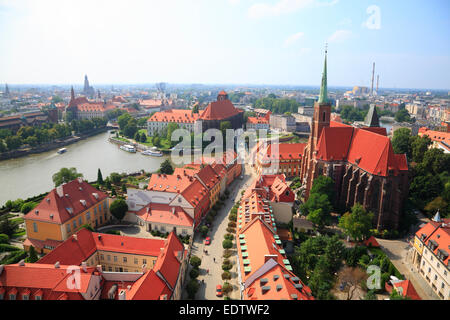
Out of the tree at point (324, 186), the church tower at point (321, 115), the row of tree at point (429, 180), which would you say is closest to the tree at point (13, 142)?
the church tower at point (321, 115)

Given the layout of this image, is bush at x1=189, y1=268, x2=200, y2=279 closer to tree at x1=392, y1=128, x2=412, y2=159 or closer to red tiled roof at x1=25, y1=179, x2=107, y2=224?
red tiled roof at x1=25, y1=179, x2=107, y2=224

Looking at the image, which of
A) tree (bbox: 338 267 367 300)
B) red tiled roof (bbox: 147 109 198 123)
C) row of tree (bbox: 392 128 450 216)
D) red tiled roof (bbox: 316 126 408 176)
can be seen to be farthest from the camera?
red tiled roof (bbox: 147 109 198 123)

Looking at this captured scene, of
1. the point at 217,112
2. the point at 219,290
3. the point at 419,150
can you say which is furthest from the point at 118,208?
the point at 217,112

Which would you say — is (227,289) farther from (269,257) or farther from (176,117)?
(176,117)

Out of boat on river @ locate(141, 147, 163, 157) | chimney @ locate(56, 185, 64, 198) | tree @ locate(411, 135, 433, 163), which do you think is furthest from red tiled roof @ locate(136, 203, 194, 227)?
tree @ locate(411, 135, 433, 163)

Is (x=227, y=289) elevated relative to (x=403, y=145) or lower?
lower

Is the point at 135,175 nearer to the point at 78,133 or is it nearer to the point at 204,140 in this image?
the point at 204,140
